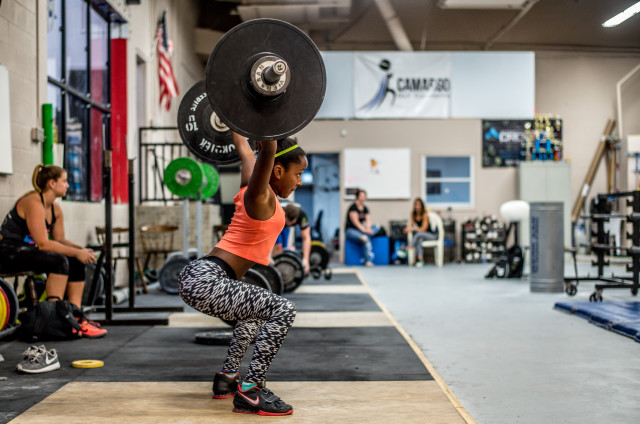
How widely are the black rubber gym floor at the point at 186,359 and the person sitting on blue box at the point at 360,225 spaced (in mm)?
6620

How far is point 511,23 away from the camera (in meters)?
13.3

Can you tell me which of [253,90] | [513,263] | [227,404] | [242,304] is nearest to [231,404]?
[227,404]

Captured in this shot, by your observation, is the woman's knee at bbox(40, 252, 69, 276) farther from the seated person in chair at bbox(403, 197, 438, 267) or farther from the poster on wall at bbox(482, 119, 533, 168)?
the poster on wall at bbox(482, 119, 533, 168)

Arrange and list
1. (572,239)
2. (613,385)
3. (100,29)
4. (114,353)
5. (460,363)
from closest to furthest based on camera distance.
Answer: (613,385), (460,363), (114,353), (100,29), (572,239)

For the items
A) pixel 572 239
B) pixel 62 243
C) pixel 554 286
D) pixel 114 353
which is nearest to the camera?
pixel 114 353

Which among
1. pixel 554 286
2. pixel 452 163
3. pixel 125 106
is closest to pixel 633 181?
pixel 452 163

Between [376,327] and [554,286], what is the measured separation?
9.97 ft

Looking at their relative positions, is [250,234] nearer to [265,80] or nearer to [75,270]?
[265,80]

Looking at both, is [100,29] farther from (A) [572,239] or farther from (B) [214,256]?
(A) [572,239]

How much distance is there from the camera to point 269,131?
239 cm

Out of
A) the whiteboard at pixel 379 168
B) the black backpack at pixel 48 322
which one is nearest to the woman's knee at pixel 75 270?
the black backpack at pixel 48 322

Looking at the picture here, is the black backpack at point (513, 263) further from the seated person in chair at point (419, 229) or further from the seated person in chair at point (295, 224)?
the seated person in chair at point (295, 224)

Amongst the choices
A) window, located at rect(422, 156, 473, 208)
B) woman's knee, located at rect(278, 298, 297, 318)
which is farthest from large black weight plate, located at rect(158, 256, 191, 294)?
window, located at rect(422, 156, 473, 208)

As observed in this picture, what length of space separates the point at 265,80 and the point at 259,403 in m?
1.23
